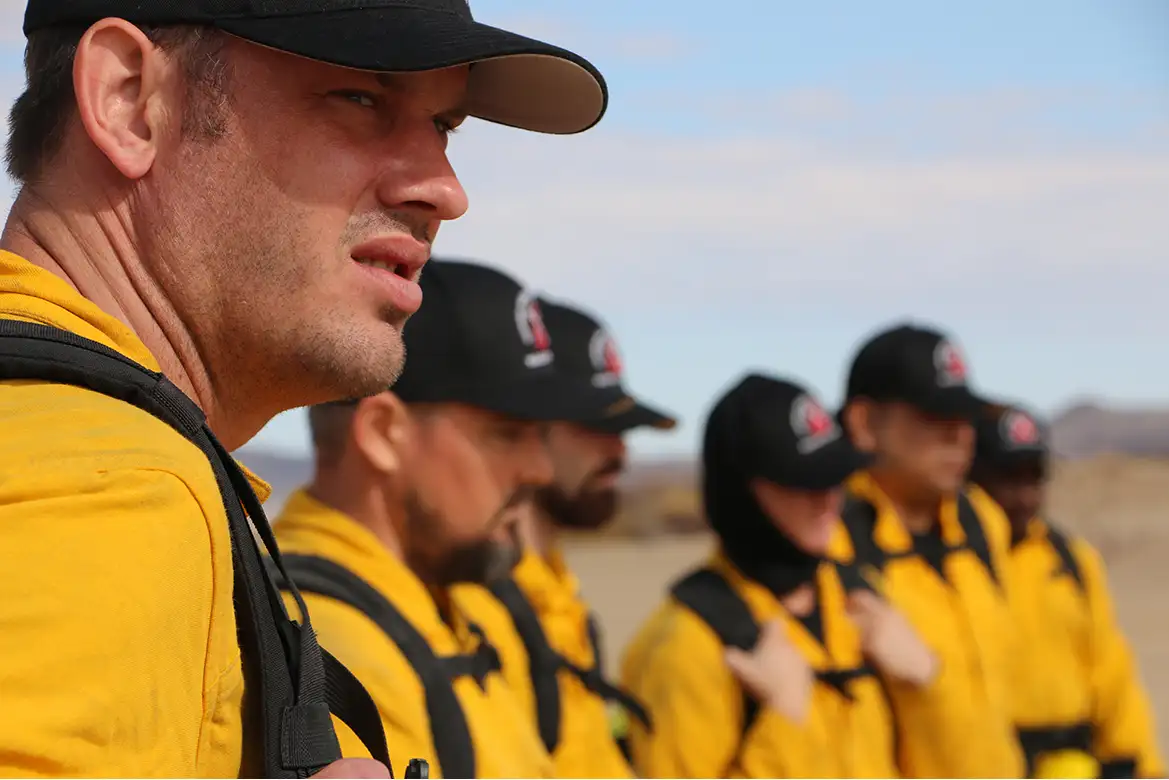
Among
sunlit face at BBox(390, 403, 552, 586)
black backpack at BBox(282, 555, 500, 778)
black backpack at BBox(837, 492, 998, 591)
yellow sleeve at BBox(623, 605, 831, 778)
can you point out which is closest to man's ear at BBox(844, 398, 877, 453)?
black backpack at BBox(837, 492, 998, 591)

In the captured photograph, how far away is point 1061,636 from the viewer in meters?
8.05

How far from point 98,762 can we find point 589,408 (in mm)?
3223

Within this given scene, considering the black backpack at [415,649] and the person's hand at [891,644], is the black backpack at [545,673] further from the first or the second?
the black backpack at [415,649]

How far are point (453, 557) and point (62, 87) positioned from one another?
6.46ft

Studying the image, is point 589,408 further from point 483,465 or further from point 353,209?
point 353,209

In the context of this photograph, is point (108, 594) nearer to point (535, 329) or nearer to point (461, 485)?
point (461, 485)

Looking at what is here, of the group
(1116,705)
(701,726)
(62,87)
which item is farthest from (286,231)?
(1116,705)

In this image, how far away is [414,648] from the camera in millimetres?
3258

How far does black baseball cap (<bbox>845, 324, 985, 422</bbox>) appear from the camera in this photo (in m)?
7.79

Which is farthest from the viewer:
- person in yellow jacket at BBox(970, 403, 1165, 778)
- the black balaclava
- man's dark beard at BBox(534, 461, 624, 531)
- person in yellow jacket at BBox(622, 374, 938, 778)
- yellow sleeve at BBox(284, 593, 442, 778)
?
person in yellow jacket at BBox(970, 403, 1165, 778)

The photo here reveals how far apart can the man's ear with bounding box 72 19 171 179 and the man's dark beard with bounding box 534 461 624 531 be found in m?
5.11

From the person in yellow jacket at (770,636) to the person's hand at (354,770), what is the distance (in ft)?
11.3

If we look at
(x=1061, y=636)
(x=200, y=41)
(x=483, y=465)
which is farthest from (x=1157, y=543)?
(x=200, y=41)

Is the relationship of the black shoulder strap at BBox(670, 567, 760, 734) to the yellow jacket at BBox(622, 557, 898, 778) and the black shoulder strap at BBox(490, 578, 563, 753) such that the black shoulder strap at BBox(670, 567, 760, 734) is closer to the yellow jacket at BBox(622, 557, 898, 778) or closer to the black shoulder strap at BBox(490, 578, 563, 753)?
the yellow jacket at BBox(622, 557, 898, 778)
